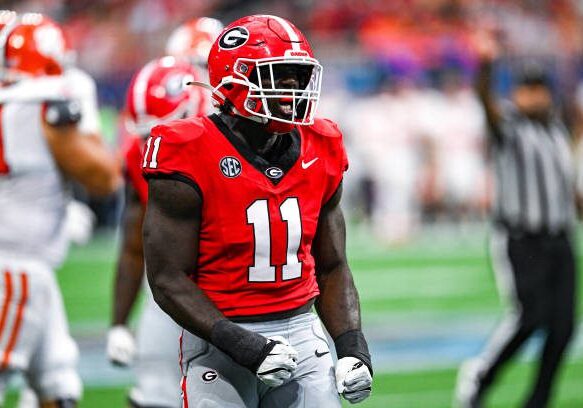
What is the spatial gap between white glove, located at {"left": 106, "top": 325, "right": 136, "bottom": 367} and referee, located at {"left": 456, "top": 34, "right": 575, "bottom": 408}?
2144mm

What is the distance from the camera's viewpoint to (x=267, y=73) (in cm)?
327

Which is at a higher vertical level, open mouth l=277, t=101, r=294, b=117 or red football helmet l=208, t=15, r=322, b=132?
red football helmet l=208, t=15, r=322, b=132

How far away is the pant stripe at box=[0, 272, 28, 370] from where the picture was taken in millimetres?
4324

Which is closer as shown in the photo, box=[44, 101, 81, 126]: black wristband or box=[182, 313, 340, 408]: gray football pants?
box=[182, 313, 340, 408]: gray football pants

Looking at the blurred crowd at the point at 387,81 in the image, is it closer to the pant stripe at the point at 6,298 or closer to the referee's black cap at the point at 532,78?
the referee's black cap at the point at 532,78

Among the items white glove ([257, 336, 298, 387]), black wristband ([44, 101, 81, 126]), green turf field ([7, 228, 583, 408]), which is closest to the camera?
white glove ([257, 336, 298, 387])

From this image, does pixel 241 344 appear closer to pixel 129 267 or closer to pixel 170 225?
pixel 170 225

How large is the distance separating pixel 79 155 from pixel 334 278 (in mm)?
1266

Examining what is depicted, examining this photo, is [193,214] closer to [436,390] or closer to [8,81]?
[8,81]

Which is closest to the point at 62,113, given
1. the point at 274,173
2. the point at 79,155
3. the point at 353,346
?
the point at 79,155

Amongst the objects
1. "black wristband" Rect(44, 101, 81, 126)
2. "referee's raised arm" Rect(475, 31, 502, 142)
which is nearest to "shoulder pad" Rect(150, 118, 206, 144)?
"black wristband" Rect(44, 101, 81, 126)

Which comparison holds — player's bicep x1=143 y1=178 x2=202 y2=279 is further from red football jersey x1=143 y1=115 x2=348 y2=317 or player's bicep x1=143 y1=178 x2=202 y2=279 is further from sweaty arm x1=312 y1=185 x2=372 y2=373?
sweaty arm x1=312 y1=185 x2=372 y2=373

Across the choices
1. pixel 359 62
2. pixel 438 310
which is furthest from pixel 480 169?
pixel 438 310

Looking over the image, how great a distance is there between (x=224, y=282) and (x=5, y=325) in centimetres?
135
